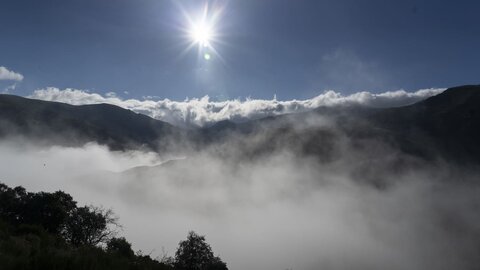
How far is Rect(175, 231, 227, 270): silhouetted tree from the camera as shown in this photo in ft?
189

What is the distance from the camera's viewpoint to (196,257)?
59781 millimetres

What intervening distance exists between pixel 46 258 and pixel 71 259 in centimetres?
69

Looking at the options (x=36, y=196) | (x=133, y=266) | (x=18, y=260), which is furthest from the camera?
(x=36, y=196)

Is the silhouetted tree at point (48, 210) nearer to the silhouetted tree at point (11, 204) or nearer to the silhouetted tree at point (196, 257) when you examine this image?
the silhouetted tree at point (11, 204)

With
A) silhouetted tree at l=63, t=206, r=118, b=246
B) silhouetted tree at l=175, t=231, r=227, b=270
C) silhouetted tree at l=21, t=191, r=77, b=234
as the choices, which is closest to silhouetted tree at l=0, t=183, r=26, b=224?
silhouetted tree at l=21, t=191, r=77, b=234

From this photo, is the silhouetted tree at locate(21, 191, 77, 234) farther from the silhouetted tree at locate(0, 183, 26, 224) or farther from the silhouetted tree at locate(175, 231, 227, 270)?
the silhouetted tree at locate(175, 231, 227, 270)

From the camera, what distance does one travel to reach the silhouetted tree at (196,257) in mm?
57719

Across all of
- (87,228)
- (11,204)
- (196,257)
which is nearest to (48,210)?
(87,228)

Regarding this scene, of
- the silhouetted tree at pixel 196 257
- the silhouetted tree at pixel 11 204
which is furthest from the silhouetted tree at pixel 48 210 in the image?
the silhouetted tree at pixel 196 257

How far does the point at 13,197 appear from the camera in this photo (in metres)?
60.6

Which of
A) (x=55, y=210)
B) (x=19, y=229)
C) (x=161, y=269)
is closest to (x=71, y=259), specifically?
(x=161, y=269)

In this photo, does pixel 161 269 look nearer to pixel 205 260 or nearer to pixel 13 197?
pixel 205 260

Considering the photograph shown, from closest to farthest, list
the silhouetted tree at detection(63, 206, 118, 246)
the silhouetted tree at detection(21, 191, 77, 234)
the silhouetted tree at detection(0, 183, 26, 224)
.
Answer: the silhouetted tree at detection(63, 206, 118, 246)
the silhouetted tree at detection(21, 191, 77, 234)
the silhouetted tree at detection(0, 183, 26, 224)

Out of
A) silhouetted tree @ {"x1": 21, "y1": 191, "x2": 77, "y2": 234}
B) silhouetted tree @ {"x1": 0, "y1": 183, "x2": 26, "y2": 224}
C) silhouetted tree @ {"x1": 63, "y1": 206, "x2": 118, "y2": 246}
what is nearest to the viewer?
silhouetted tree @ {"x1": 63, "y1": 206, "x2": 118, "y2": 246}
